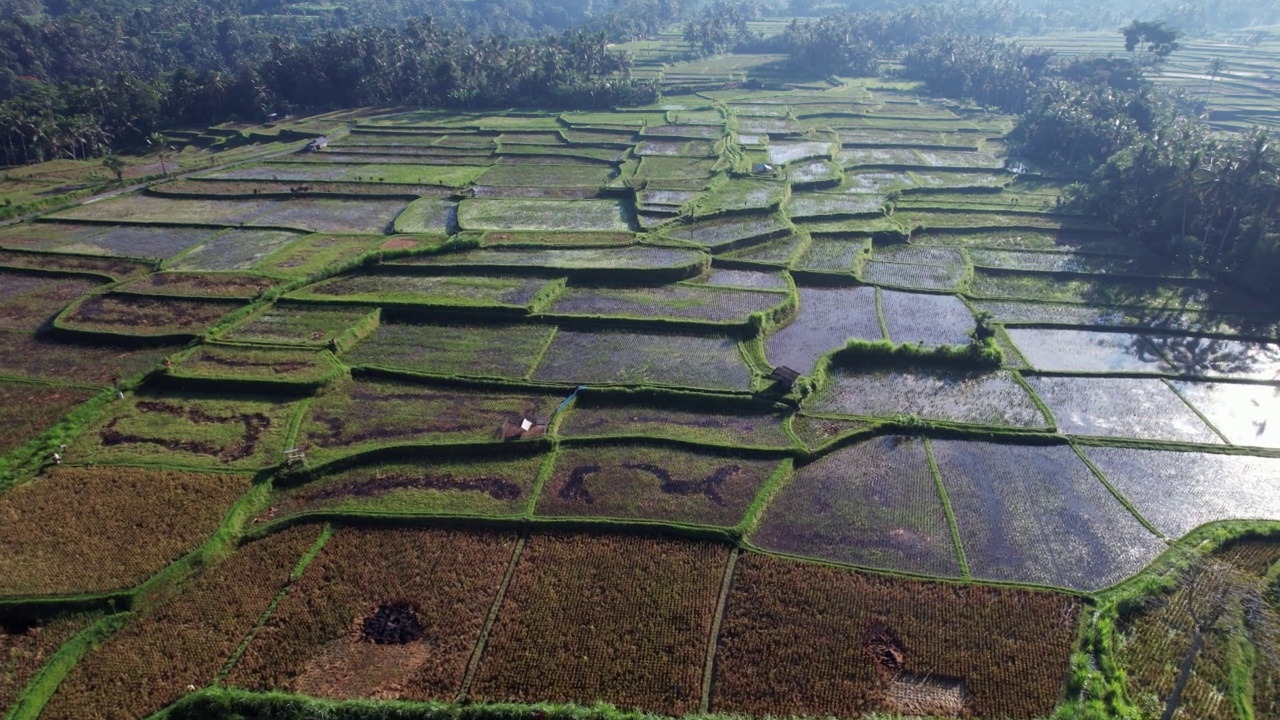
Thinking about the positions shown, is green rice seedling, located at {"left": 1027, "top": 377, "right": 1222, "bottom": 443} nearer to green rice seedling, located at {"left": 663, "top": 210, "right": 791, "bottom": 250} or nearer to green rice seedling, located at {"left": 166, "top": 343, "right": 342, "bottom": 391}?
green rice seedling, located at {"left": 663, "top": 210, "right": 791, "bottom": 250}

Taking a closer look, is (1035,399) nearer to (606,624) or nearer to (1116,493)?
(1116,493)

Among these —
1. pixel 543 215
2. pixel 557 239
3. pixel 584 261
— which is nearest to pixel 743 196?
pixel 543 215

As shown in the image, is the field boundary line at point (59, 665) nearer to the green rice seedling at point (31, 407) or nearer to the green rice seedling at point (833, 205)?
the green rice seedling at point (31, 407)

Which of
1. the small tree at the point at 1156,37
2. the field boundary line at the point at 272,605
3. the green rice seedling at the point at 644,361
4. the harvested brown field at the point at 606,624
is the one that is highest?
the small tree at the point at 1156,37

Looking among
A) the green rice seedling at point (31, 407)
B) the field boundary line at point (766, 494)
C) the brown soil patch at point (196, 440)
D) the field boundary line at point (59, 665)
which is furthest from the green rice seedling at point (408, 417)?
the green rice seedling at point (31, 407)

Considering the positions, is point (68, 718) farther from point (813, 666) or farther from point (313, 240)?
point (313, 240)

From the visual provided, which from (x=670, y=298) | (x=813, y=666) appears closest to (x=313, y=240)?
(x=670, y=298)
